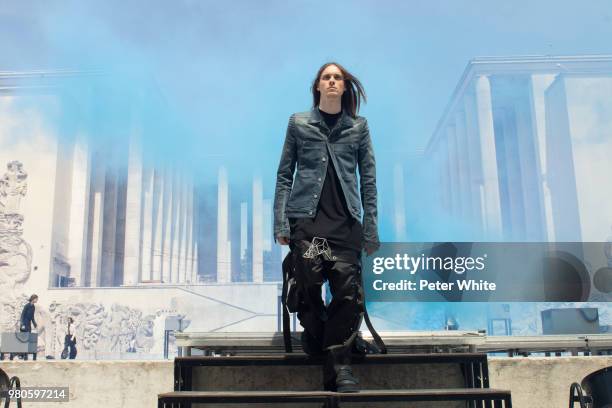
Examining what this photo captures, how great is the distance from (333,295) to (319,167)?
0.56m

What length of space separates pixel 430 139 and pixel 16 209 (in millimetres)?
23847

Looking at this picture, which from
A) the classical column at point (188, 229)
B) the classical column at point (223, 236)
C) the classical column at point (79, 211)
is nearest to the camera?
the classical column at point (79, 211)

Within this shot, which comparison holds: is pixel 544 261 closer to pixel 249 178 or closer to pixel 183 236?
pixel 249 178

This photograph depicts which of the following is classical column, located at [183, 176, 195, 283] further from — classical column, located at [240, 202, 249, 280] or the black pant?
the black pant

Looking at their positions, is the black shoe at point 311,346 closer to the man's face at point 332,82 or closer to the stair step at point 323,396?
the stair step at point 323,396

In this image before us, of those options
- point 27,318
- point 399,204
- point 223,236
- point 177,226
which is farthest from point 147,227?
point 27,318

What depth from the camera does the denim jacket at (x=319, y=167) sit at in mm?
2699

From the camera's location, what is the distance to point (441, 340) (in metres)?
2.86

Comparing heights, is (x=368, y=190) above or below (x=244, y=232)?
below

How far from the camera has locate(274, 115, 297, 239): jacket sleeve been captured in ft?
8.85

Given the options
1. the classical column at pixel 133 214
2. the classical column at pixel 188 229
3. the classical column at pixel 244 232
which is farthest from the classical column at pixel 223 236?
the classical column at pixel 133 214

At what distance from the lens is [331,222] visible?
264 cm

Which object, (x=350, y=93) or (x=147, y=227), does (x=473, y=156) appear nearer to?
(x=147, y=227)

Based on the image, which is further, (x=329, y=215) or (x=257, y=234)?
(x=257, y=234)
